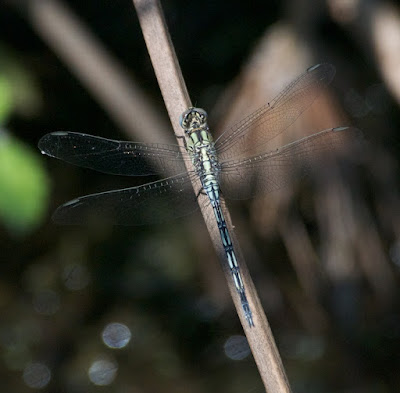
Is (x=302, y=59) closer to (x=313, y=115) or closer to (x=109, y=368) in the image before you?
(x=313, y=115)

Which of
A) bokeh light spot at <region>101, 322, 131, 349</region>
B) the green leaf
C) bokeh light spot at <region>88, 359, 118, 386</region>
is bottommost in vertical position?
bokeh light spot at <region>88, 359, 118, 386</region>

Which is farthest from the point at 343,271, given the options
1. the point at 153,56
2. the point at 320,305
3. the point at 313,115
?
the point at 153,56


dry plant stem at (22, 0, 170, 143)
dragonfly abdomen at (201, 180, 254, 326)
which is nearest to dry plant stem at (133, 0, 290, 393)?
dragonfly abdomen at (201, 180, 254, 326)

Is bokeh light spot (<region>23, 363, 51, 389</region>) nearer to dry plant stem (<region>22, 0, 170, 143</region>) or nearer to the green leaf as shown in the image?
dry plant stem (<region>22, 0, 170, 143</region>)

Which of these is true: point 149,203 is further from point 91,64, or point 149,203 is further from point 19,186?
point 91,64

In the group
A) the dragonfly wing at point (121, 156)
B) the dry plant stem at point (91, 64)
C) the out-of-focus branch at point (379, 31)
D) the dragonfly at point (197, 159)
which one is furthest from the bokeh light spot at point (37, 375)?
the out-of-focus branch at point (379, 31)

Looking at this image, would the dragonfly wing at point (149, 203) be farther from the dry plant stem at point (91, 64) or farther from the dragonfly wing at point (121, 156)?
the dry plant stem at point (91, 64)
